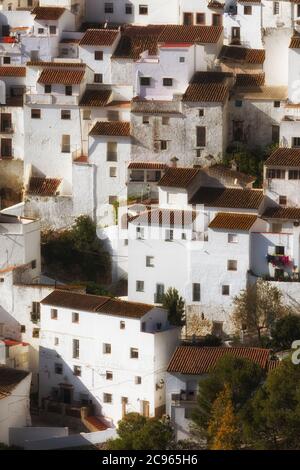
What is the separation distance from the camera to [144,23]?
295 ft

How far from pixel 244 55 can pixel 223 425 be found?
17729 mm

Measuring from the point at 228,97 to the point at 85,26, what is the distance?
8273 millimetres

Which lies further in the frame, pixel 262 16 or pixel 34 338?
pixel 262 16

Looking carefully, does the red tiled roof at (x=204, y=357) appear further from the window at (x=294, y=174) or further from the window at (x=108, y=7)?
the window at (x=108, y=7)

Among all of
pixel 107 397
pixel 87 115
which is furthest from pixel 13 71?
pixel 107 397

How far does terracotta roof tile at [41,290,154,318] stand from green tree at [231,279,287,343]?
9.80ft

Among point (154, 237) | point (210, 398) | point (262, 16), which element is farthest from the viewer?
point (262, 16)

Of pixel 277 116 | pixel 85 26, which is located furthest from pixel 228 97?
pixel 85 26

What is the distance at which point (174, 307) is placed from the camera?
259ft

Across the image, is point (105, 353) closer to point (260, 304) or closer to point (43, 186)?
point (260, 304)

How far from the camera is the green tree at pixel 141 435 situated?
240ft

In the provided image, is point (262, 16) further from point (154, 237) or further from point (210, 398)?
point (210, 398)

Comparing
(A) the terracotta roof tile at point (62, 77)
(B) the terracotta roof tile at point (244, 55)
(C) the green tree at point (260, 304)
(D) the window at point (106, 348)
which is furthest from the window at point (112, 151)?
(D) the window at point (106, 348)

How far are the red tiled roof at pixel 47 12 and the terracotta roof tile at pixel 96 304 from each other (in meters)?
12.5
